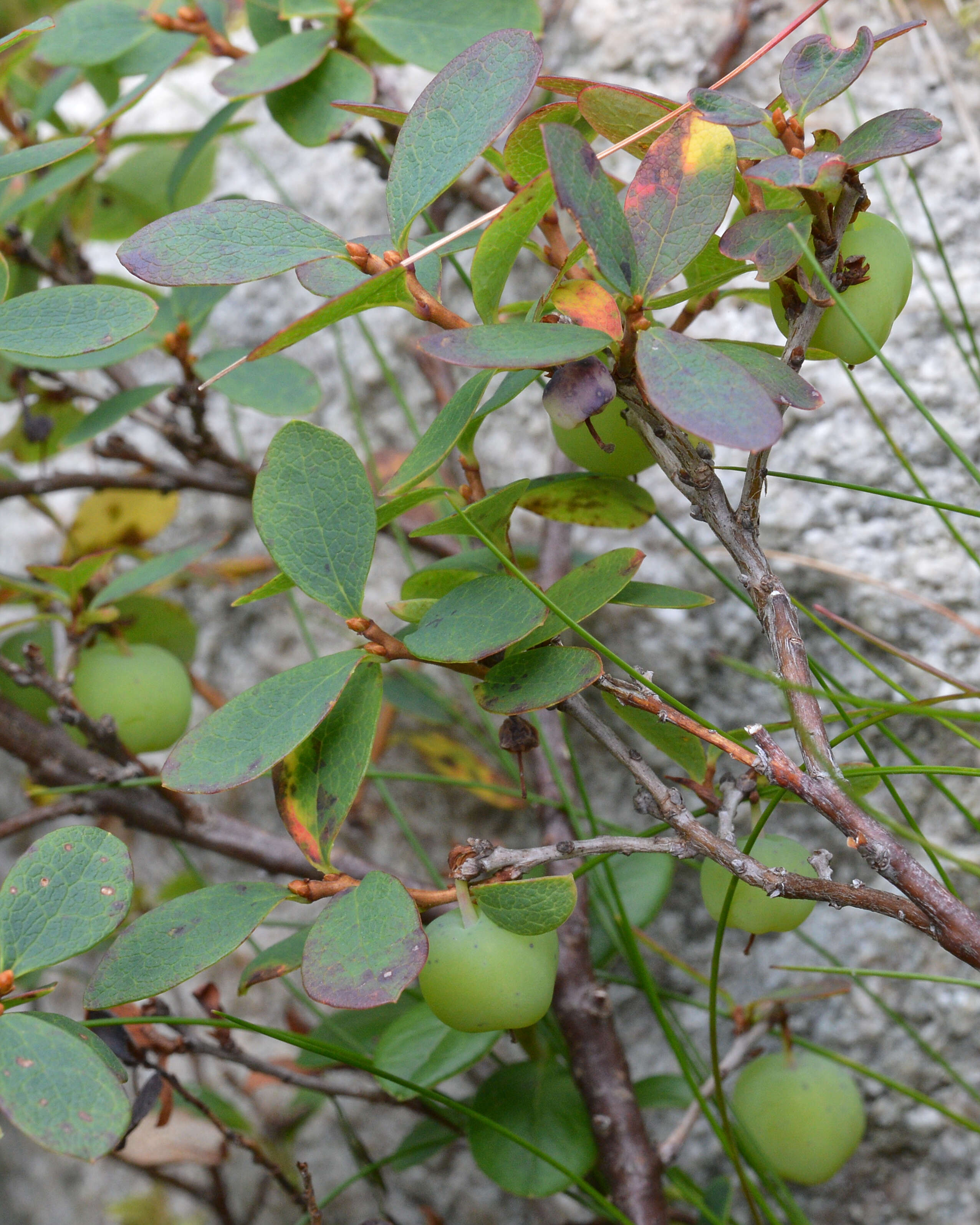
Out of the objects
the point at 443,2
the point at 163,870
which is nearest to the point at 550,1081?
the point at 163,870

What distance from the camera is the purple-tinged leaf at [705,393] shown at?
0.38 m

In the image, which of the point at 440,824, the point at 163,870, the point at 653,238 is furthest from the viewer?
the point at 163,870

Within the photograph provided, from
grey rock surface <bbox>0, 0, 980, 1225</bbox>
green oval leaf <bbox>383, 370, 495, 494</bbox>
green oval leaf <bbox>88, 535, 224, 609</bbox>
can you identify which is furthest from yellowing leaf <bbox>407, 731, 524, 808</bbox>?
green oval leaf <bbox>383, 370, 495, 494</bbox>

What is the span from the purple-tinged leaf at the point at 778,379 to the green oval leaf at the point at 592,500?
130 millimetres

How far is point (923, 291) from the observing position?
35.1 inches

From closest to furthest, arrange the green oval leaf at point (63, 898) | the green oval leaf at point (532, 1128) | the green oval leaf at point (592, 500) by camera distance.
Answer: the green oval leaf at point (63, 898) → the green oval leaf at point (592, 500) → the green oval leaf at point (532, 1128)

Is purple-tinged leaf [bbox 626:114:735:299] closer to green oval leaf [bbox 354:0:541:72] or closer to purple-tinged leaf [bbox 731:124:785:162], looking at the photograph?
purple-tinged leaf [bbox 731:124:785:162]

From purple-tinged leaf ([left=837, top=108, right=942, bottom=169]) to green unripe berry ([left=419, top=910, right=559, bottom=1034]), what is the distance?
407mm

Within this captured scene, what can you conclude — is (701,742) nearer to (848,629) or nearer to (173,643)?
(848,629)

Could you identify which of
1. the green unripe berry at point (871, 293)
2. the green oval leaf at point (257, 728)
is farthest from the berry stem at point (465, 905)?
the green unripe berry at point (871, 293)

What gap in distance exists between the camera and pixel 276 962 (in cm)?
59

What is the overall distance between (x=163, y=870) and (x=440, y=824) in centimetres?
46

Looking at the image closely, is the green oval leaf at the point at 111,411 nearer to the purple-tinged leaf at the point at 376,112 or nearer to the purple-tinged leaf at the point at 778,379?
the purple-tinged leaf at the point at 376,112

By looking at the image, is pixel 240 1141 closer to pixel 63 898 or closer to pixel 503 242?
pixel 63 898
